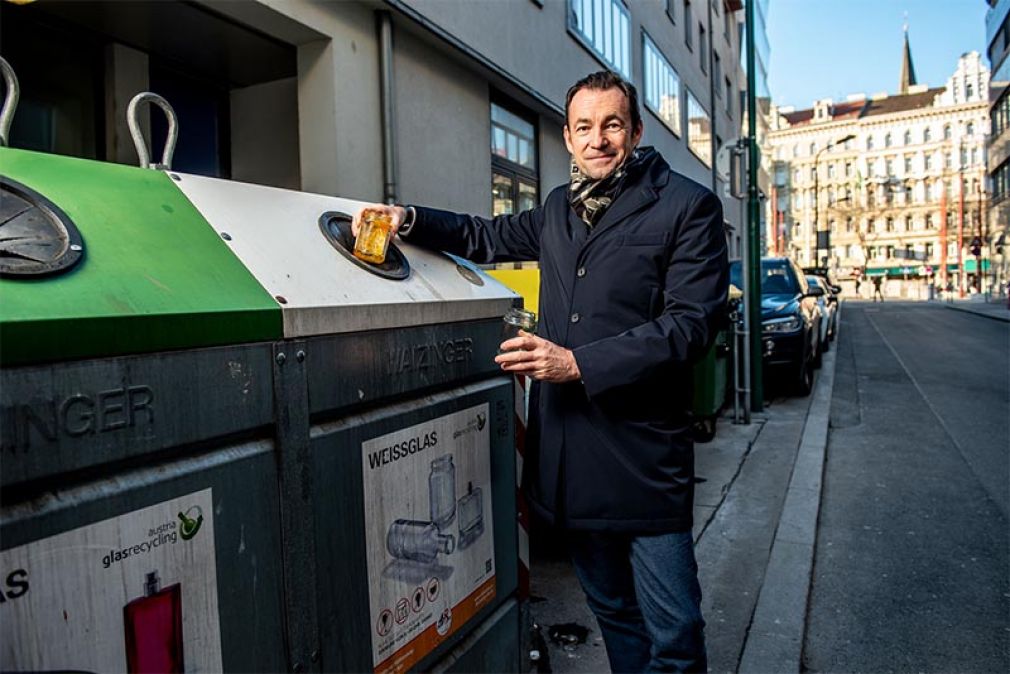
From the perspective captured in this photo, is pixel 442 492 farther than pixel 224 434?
Yes

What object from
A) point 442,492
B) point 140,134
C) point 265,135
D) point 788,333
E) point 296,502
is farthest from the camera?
point 788,333

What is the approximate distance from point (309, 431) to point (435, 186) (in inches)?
255

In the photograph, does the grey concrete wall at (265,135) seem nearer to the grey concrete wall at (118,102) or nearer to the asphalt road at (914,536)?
the grey concrete wall at (118,102)

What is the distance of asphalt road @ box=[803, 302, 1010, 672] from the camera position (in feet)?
10.3

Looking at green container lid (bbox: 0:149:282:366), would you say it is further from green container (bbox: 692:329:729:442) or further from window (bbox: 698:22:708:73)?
window (bbox: 698:22:708:73)

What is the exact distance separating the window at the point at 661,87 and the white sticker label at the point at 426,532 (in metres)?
14.7

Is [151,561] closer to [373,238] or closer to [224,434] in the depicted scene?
[224,434]

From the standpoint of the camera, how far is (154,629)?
1.23 m

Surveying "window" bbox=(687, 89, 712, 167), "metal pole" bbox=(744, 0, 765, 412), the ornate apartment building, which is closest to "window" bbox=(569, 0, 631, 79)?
"metal pole" bbox=(744, 0, 765, 412)

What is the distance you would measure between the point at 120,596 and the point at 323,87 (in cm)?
585

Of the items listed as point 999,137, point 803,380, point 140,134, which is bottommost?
point 803,380

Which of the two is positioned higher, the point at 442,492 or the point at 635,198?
the point at 635,198

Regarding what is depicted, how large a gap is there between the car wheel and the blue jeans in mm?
7687

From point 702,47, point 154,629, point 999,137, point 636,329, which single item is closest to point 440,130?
point 636,329
